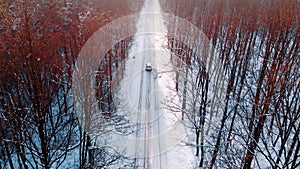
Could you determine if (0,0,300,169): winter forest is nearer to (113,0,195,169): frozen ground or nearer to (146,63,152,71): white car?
(113,0,195,169): frozen ground

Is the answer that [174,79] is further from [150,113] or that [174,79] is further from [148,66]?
[148,66]

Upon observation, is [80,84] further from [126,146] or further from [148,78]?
[148,78]

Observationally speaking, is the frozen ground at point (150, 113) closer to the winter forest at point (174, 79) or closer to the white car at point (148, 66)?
the winter forest at point (174, 79)

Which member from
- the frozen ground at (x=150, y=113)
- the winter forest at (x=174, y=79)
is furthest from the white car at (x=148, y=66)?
the winter forest at (x=174, y=79)

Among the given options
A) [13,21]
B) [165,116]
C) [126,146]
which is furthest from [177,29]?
[13,21]

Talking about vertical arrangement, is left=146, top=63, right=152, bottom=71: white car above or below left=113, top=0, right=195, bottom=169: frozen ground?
above

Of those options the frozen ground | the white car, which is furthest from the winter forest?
the white car

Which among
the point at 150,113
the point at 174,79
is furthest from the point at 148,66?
the point at 150,113

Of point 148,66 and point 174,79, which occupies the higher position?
point 148,66

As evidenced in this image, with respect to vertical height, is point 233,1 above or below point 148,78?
above
